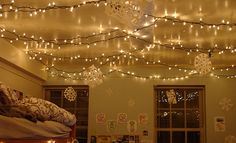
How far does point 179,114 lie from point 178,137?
1.73 ft

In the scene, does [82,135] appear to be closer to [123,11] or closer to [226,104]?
[226,104]

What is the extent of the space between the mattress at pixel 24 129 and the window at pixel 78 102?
5051 millimetres

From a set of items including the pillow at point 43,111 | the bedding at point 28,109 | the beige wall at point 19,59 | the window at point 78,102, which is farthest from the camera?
the window at point 78,102

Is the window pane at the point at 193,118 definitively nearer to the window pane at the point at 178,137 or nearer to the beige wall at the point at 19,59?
the window pane at the point at 178,137

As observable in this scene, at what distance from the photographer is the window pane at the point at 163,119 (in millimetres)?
8555

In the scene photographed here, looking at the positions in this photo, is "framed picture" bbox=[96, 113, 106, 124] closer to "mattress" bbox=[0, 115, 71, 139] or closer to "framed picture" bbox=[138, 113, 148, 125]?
"framed picture" bbox=[138, 113, 148, 125]

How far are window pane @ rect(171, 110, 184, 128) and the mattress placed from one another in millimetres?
5252

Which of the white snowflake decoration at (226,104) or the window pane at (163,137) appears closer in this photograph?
the white snowflake decoration at (226,104)

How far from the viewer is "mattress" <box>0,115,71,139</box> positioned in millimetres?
2688

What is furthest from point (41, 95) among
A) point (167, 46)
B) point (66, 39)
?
point (167, 46)

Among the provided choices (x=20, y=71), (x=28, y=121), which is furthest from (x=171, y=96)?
(x=28, y=121)

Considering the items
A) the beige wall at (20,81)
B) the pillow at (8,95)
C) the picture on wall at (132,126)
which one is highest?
the beige wall at (20,81)

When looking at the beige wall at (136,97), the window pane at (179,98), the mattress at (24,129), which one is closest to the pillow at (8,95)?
the mattress at (24,129)

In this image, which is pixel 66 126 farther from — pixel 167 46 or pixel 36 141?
pixel 167 46
